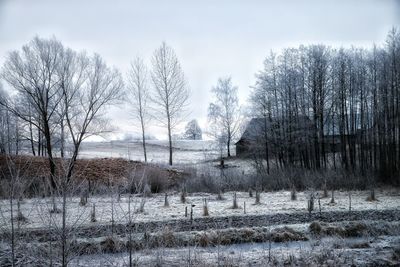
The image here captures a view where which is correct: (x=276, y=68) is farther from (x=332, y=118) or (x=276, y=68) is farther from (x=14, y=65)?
(x=14, y=65)

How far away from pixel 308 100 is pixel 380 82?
611 cm

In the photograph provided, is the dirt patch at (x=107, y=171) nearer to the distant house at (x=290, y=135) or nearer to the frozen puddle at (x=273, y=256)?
the distant house at (x=290, y=135)

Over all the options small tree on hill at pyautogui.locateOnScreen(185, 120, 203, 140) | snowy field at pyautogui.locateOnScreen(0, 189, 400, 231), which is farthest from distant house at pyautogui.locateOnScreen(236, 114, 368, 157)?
small tree on hill at pyautogui.locateOnScreen(185, 120, 203, 140)

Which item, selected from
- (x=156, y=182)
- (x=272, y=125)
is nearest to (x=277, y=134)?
(x=272, y=125)

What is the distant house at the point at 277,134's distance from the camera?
106 ft

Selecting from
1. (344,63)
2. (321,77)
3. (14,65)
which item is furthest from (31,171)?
(344,63)

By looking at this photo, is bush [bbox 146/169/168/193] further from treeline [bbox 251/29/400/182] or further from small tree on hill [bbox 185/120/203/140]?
small tree on hill [bbox 185/120/203/140]

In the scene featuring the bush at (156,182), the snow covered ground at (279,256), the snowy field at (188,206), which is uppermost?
the bush at (156,182)

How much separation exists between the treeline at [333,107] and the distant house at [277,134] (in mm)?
87

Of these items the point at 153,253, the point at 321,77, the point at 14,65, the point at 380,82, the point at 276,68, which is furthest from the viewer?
the point at 276,68

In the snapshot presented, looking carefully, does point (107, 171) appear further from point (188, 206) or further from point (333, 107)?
point (333, 107)

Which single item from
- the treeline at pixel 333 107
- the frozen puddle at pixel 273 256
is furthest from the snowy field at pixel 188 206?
the treeline at pixel 333 107

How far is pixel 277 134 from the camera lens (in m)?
34.4

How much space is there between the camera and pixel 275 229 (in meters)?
12.7
